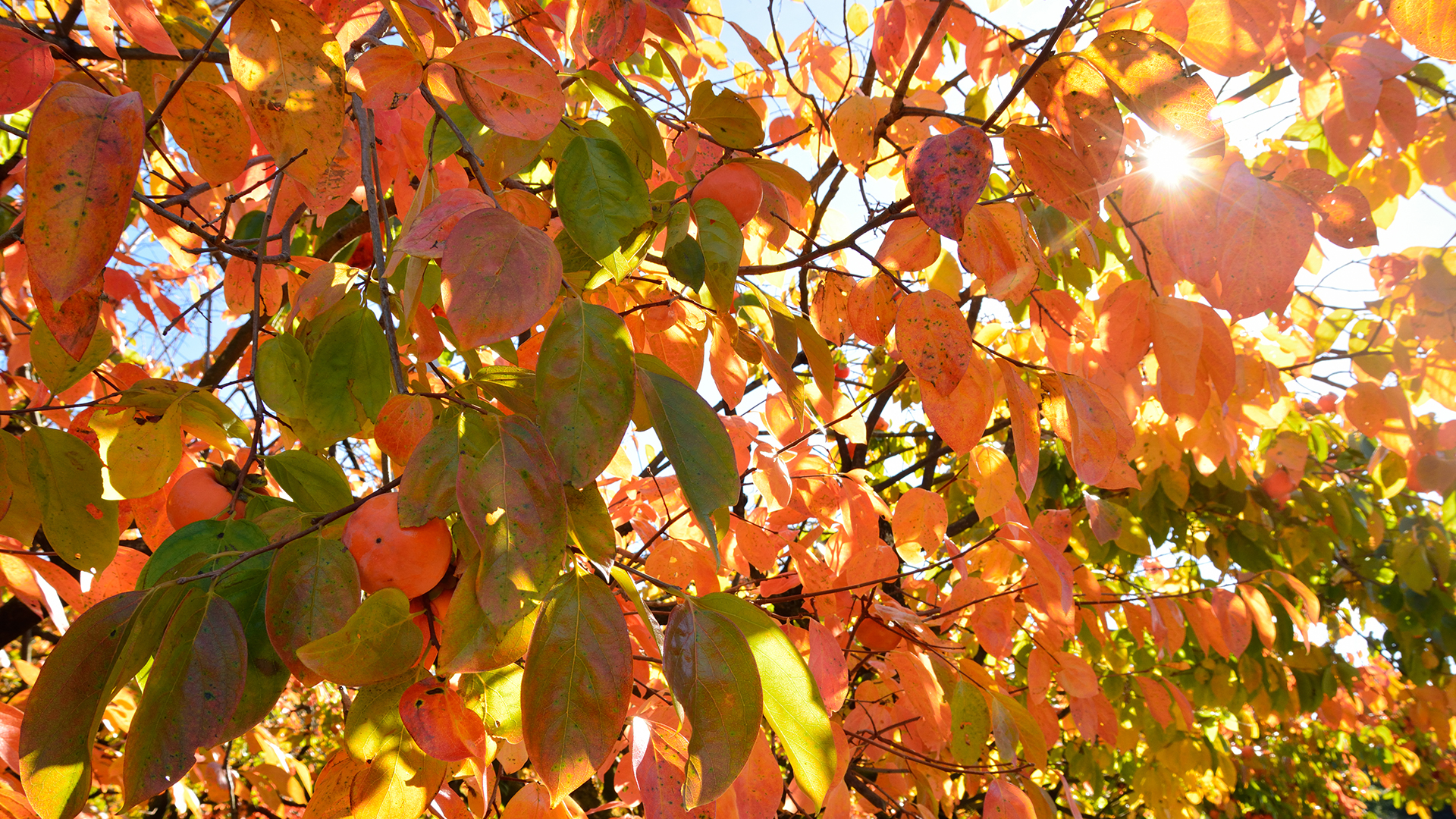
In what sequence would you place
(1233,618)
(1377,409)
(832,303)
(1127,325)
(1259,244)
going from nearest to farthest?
1. (1259,244)
2. (1127,325)
3. (832,303)
4. (1233,618)
5. (1377,409)

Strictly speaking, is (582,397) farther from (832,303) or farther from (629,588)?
(832,303)

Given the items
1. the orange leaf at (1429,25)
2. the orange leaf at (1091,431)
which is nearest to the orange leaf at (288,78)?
the orange leaf at (1091,431)

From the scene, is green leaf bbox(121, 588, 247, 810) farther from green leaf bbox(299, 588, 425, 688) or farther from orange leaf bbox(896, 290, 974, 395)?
orange leaf bbox(896, 290, 974, 395)

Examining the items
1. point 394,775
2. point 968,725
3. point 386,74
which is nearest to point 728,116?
point 386,74

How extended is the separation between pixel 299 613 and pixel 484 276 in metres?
0.23

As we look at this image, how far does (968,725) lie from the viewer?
1.23 m

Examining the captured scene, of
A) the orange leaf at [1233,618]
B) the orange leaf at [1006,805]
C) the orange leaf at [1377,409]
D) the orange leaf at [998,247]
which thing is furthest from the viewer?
the orange leaf at [1377,409]

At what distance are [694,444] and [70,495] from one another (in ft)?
2.30

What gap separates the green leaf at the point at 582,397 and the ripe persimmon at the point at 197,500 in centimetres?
49

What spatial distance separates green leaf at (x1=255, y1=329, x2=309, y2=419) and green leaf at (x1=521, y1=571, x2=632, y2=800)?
42 centimetres

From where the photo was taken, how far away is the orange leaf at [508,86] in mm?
591

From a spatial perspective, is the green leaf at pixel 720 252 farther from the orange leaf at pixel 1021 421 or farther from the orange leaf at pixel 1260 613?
the orange leaf at pixel 1260 613

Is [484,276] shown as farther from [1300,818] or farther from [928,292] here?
[1300,818]

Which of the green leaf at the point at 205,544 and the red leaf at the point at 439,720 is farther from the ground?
the green leaf at the point at 205,544
